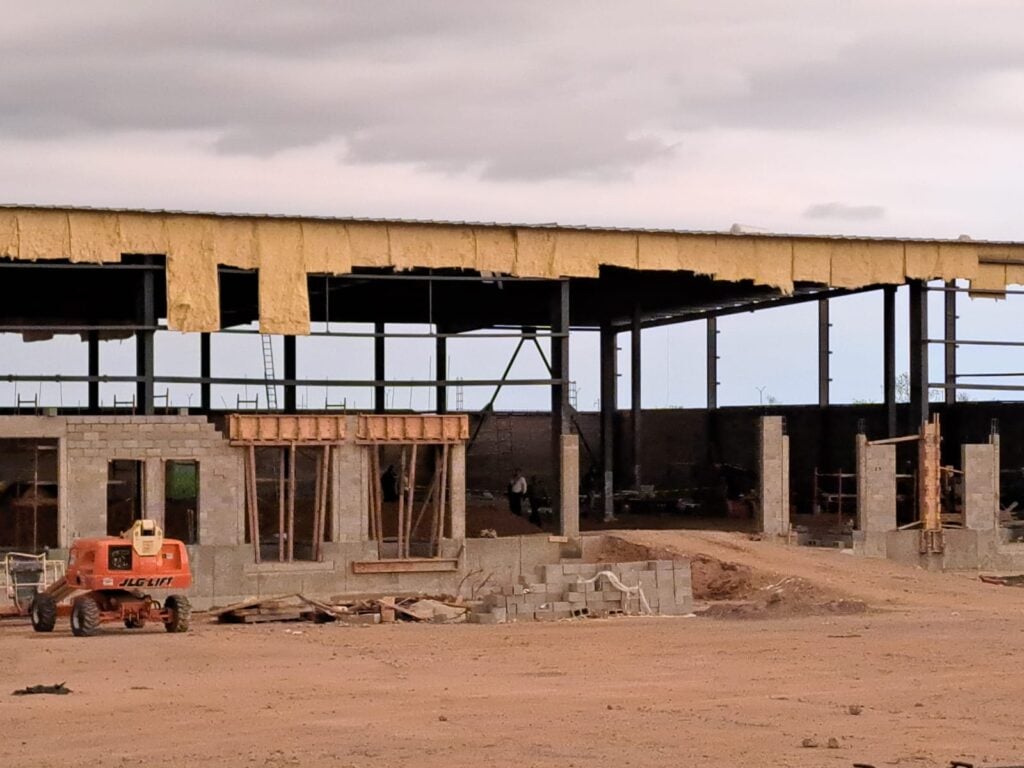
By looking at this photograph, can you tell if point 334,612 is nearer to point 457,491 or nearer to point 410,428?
point 410,428

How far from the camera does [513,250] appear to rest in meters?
35.9

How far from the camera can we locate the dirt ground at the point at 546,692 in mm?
15766

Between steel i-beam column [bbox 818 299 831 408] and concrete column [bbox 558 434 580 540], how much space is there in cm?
1727

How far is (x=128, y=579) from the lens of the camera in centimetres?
2700

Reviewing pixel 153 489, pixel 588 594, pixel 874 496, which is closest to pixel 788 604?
pixel 588 594

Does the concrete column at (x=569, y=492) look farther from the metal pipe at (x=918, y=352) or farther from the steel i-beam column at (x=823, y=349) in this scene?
the steel i-beam column at (x=823, y=349)

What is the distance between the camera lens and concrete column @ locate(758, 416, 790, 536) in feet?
122

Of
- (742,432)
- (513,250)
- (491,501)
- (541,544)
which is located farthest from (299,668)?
(742,432)

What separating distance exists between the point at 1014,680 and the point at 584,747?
276 inches

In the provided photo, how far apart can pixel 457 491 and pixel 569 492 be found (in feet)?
9.24

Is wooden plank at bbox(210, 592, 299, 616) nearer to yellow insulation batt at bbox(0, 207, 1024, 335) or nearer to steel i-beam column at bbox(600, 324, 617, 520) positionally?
yellow insulation batt at bbox(0, 207, 1024, 335)

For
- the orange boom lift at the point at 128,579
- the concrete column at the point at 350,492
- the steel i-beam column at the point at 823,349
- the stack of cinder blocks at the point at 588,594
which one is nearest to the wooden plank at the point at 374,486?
the concrete column at the point at 350,492

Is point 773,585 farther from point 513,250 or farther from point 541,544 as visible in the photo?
point 513,250

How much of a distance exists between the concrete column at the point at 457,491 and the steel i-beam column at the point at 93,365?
1503 cm
